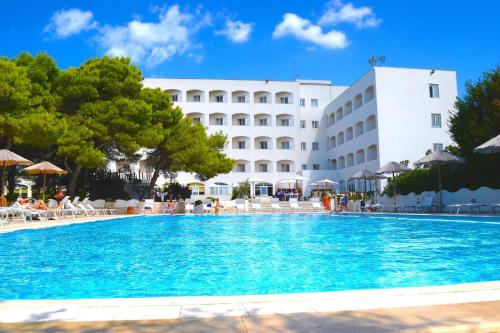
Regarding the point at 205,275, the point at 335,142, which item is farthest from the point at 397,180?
the point at 205,275

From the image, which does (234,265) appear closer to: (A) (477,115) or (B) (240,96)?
(A) (477,115)

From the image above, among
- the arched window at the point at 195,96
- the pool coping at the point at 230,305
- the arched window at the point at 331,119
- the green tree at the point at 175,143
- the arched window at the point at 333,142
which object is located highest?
the arched window at the point at 195,96

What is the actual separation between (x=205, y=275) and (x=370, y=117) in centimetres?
3122

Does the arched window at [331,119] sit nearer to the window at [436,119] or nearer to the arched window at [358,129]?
the arched window at [358,129]

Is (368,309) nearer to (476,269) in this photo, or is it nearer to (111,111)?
(476,269)

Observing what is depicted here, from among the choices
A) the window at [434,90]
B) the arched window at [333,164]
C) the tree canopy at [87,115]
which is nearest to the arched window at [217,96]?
the arched window at [333,164]

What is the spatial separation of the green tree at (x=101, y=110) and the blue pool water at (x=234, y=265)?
12550 millimetres

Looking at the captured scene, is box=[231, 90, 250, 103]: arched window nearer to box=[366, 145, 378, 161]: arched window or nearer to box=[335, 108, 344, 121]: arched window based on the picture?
box=[335, 108, 344, 121]: arched window

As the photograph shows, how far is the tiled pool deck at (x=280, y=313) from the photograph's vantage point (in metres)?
2.48

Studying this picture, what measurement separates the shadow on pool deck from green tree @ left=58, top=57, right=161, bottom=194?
780 inches

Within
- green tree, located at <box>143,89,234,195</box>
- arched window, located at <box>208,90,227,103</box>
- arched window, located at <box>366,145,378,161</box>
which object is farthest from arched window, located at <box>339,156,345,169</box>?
green tree, located at <box>143,89,234,195</box>

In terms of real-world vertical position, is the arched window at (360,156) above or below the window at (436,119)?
below

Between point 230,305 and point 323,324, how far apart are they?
798mm

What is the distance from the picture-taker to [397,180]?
25000 mm
